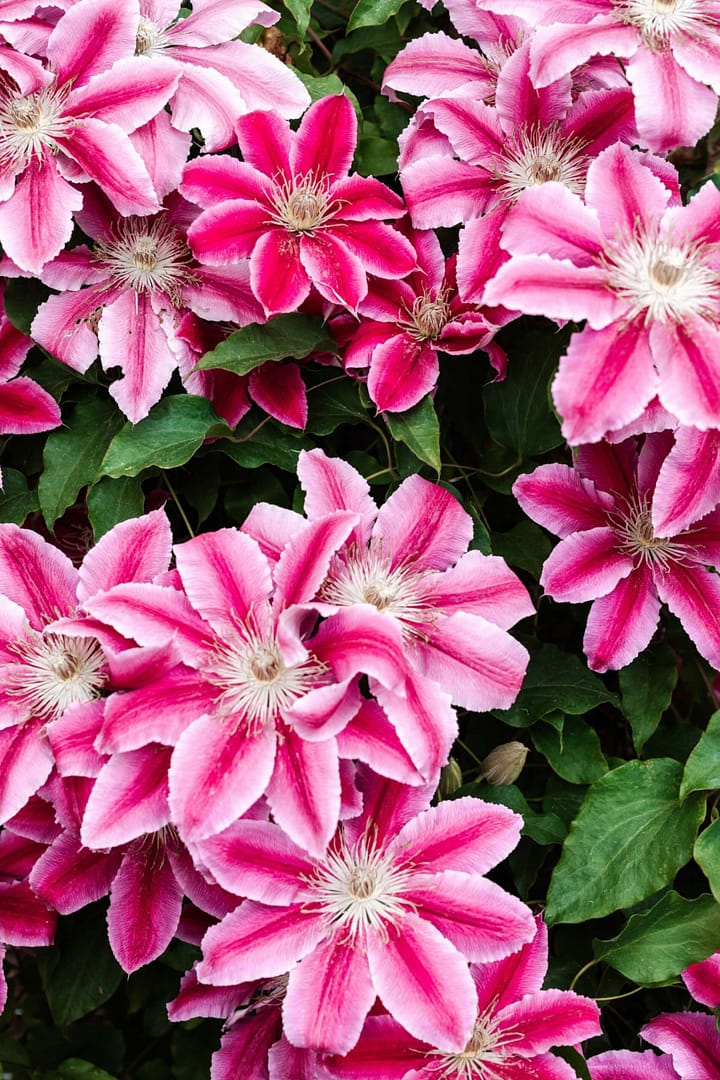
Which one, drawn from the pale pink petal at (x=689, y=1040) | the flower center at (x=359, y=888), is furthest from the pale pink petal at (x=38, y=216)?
the pale pink petal at (x=689, y=1040)

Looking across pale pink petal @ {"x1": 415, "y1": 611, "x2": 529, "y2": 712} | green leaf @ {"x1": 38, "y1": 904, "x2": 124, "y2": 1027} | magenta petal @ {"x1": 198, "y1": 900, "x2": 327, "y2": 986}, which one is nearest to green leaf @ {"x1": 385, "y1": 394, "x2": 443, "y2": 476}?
pale pink petal @ {"x1": 415, "y1": 611, "x2": 529, "y2": 712}

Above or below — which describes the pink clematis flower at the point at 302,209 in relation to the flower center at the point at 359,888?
above

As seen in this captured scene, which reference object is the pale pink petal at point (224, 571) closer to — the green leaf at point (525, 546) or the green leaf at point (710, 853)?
the green leaf at point (525, 546)

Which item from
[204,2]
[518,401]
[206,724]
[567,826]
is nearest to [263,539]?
[206,724]

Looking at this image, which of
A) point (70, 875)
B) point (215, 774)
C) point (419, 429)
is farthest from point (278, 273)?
point (70, 875)

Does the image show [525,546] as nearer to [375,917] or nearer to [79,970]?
[375,917]

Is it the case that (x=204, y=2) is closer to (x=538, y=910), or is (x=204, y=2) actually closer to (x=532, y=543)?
(x=532, y=543)

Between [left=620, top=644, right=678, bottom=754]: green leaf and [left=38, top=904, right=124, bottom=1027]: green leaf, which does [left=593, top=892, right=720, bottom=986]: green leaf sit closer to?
[left=620, top=644, right=678, bottom=754]: green leaf
